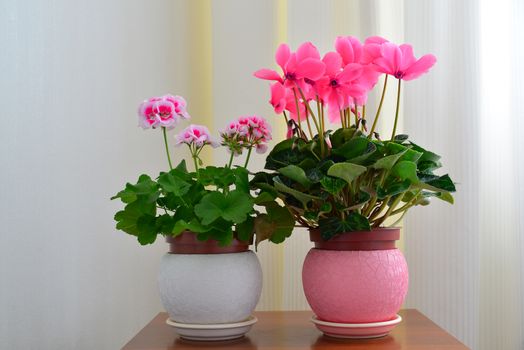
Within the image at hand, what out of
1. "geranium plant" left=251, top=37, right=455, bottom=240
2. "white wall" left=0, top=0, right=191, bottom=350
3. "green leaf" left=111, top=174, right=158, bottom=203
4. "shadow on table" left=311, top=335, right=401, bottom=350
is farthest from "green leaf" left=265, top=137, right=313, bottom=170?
"white wall" left=0, top=0, right=191, bottom=350

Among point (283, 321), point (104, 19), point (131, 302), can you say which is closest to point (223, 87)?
point (104, 19)

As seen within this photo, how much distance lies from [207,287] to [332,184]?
10.8 inches

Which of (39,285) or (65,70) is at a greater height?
(65,70)

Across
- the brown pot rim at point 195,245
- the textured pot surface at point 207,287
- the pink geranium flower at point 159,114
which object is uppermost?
the pink geranium flower at point 159,114

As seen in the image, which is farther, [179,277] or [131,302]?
[131,302]

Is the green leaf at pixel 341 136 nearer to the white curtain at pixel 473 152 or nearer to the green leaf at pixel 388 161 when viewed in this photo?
the green leaf at pixel 388 161

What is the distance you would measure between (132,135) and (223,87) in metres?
0.43

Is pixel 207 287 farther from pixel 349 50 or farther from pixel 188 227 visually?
pixel 349 50

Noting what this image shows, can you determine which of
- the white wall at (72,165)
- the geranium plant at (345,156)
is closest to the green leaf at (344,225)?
the geranium plant at (345,156)

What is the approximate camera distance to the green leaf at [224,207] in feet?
3.59

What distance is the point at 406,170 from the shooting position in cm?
106

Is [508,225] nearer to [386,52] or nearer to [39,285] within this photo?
[386,52]

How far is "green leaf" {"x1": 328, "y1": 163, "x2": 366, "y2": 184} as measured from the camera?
1038 millimetres

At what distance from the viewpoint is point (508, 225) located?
71.9 inches
